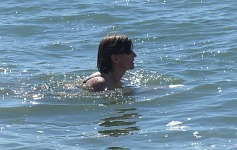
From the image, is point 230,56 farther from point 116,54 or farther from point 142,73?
point 116,54

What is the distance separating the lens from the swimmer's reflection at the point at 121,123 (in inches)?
354

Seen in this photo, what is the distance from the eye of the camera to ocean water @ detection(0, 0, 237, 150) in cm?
883

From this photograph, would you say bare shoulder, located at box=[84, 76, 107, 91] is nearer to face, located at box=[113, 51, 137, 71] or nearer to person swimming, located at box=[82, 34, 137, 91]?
person swimming, located at box=[82, 34, 137, 91]

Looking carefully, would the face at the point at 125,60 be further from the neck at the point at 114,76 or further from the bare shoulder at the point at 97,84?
the bare shoulder at the point at 97,84

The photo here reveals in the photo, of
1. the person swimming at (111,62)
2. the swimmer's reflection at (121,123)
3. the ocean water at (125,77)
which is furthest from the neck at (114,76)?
the swimmer's reflection at (121,123)

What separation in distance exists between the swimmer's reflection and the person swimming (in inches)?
32.4

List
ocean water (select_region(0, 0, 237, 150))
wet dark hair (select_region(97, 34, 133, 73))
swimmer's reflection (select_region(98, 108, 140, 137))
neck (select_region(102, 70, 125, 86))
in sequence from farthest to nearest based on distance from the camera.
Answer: neck (select_region(102, 70, 125, 86)), wet dark hair (select_region(97, 34, 133, 73)), swimmer's reflection (select_region(98, 108, 140, 137)), ocean water (select_region(0, 0, 237, 150))

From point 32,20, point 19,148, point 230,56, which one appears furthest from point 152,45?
point 19,148

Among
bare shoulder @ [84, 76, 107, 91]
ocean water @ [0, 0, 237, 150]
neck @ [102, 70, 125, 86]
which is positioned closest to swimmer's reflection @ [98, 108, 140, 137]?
ocean water @ [0, 0, 237, 150]

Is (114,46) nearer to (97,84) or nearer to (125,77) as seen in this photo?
(97,84)

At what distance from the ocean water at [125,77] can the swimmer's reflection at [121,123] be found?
1 cm

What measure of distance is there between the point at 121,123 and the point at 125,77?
8.33 ft

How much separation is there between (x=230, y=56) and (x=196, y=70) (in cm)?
90

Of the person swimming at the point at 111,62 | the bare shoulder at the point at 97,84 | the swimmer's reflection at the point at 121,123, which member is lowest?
the swimmer's reflection at the point at 121,123
